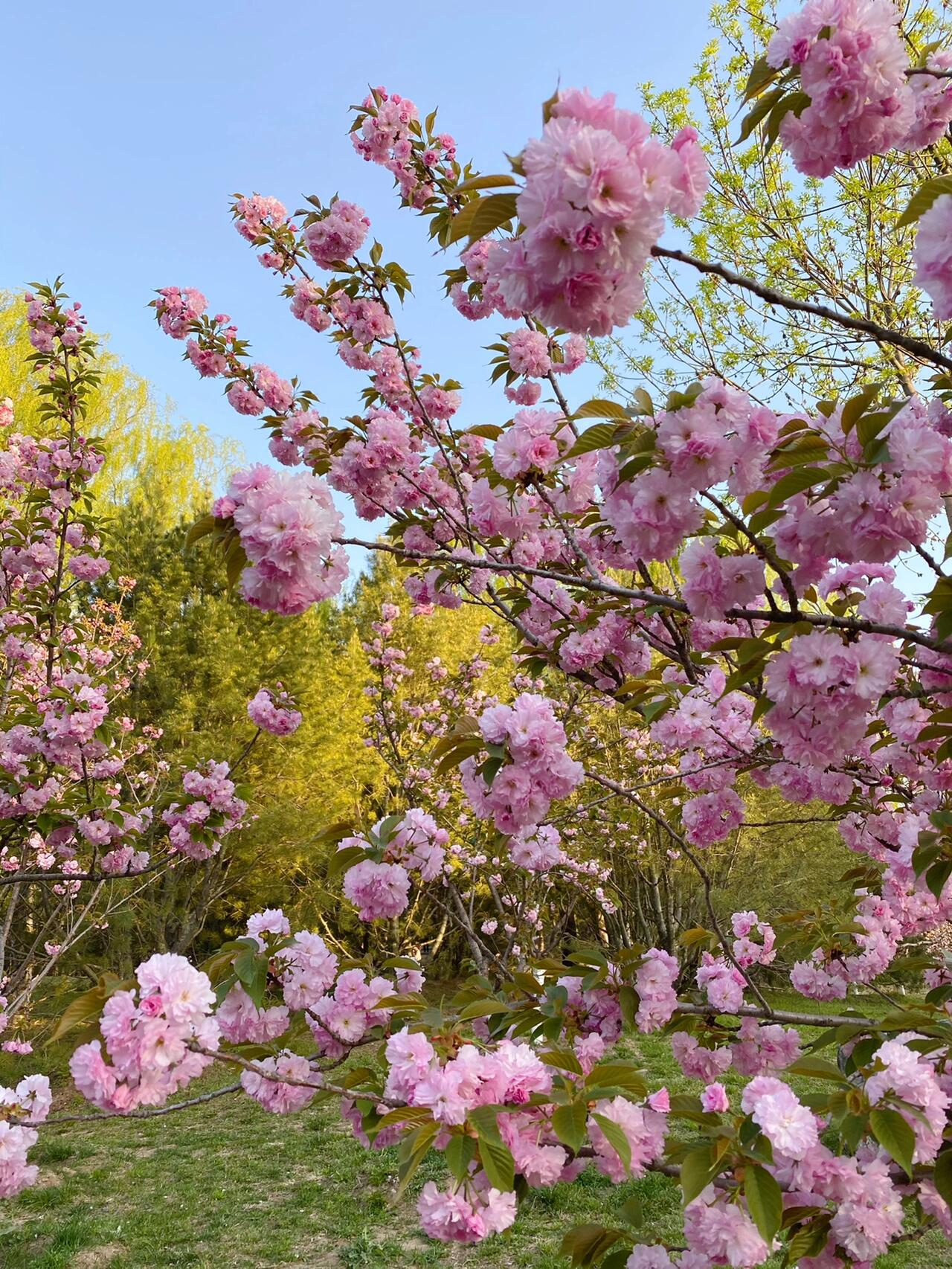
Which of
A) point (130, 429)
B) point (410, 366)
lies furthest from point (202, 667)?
point (410, 366)

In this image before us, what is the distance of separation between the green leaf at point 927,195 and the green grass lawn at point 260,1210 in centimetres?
447

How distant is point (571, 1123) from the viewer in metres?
1.08

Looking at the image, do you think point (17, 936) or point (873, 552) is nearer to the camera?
point (873, 552)

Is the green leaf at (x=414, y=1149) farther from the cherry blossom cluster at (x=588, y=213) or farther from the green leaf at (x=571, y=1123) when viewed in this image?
the cherry blossom cluster at (x=588, y=213)

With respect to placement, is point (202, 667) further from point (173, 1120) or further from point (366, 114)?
point (366, 114)

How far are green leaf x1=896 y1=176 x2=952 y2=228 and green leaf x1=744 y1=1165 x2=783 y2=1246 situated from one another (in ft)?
4.31

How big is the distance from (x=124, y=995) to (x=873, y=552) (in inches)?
50.8

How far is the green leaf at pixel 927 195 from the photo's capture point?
101 cm

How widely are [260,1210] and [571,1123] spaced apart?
506cm

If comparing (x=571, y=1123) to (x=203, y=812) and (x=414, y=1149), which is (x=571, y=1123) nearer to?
(x=414, y=1149)

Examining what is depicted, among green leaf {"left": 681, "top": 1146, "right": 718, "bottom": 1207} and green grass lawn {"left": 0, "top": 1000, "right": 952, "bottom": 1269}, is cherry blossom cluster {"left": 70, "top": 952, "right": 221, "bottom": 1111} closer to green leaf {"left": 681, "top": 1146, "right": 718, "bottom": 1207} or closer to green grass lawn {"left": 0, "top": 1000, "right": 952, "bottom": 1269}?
green leaf {"left": 681, "top": 1146, "right": 718, "bottom": 1207}

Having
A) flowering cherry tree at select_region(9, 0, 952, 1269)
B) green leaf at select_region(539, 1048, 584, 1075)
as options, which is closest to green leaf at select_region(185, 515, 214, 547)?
flowering cherry tree at select_region(9, 0, 952, 1269)

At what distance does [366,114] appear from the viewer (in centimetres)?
316

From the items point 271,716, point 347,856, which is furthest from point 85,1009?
point 271,716
